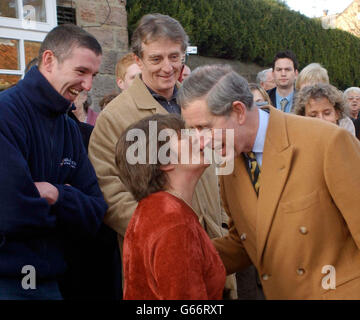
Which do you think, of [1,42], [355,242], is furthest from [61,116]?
[1,42]

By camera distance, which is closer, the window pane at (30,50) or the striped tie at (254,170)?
the striped tie at (254,170)

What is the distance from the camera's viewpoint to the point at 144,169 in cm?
229

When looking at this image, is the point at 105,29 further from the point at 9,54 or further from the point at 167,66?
the point at 167,66

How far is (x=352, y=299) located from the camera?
224 centimetres

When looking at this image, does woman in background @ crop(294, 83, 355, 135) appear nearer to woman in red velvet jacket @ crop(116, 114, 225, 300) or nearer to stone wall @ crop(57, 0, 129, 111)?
woman in red velvet jacket @ crop(116, 114, 225, 300)

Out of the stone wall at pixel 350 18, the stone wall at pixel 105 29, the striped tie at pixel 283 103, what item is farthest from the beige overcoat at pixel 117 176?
the stone wall at pixel 350 18

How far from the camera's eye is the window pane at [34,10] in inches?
246

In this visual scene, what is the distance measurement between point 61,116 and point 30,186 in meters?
0.59

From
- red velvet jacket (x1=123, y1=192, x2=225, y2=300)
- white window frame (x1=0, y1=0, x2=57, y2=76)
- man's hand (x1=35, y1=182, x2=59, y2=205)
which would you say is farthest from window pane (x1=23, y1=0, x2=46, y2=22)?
red velvet jacket (x1=123, y1=192, x2=225, y2=300)

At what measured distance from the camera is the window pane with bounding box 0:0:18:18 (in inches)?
236

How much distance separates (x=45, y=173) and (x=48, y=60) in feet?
2.12

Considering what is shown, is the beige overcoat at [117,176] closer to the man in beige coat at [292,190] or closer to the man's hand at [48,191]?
the man's hand at [48,191]

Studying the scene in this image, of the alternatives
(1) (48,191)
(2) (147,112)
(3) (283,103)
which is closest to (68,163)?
(1) (48,191)
